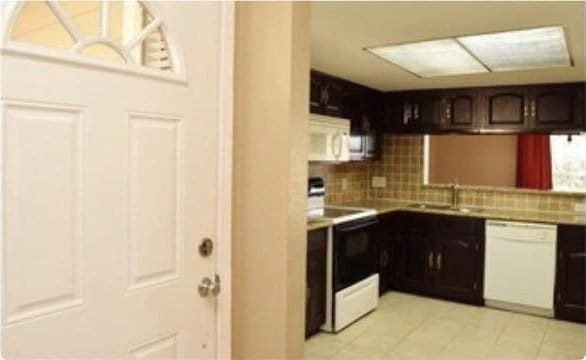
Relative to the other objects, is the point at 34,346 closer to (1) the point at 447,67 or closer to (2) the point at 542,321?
(1) the point at 447,67

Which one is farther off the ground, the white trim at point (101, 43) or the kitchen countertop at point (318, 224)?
the white trim at point (101, 43)

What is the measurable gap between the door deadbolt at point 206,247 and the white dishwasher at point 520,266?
10.9ft

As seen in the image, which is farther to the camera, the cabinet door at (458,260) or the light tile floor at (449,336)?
the cabinet door at (458,260)

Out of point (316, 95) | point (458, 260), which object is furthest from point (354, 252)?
point (316, 95)

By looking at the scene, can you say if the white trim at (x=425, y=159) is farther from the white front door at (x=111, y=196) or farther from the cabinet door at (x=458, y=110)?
the white front door at (x=111, y=196)

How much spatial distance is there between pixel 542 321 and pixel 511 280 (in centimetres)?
40

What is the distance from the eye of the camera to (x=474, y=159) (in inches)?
199

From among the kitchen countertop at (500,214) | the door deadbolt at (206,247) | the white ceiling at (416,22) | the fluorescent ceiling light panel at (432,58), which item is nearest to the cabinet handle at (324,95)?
the white ceiling at (416,22)

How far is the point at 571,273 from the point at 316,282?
219cm

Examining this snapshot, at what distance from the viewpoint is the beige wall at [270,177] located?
5.45 feet

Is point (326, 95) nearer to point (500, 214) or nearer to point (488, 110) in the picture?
point (488, 110)

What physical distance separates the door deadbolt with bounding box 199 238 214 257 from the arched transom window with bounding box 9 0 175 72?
0.59 m

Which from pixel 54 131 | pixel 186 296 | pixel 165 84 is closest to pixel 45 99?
pixel 54 131

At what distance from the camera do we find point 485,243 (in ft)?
14.3
